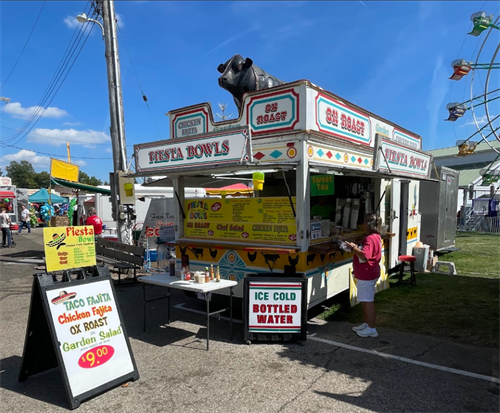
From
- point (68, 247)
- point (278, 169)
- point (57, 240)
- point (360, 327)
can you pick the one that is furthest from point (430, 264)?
point (57, 240)

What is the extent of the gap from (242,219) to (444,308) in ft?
12.0

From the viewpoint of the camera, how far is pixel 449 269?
858 centimetres

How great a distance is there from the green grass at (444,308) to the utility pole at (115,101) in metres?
6.26

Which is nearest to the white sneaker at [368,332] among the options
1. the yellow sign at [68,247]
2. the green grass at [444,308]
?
the green grass at [444,308]

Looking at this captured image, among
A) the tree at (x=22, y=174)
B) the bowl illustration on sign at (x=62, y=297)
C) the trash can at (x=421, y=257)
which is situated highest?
→ the tree at (x=22, y=174)

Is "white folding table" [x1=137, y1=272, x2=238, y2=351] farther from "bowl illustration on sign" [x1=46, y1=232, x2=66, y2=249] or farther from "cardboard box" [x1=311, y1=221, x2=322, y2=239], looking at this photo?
"bowl illustration on sign" [x1=46, y1=232, x2=66, y2=249]

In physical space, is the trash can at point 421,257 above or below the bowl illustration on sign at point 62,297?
below

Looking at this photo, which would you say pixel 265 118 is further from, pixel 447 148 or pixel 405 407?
pixel 447 148

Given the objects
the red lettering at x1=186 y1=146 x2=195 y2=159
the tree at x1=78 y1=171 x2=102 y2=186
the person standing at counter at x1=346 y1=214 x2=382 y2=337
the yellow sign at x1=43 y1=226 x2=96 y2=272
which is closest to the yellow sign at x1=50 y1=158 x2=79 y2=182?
the red lettering at x1=186 y1=146 x2=195 y2=159

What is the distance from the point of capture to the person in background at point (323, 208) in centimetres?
678

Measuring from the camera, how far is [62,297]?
3.39 m

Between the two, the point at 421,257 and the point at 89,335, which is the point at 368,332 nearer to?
the point at 89,335

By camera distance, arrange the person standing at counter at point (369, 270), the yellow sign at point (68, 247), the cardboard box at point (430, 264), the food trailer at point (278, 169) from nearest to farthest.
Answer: the yellow sign at point (68, 247) < the person standing at counter at point (369, 270) < the food trailer at point (278, 169) < the cardboard box at point (430, 264)

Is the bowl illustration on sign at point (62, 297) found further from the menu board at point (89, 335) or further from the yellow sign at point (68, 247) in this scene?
the yellow sign at point (68, 247)
